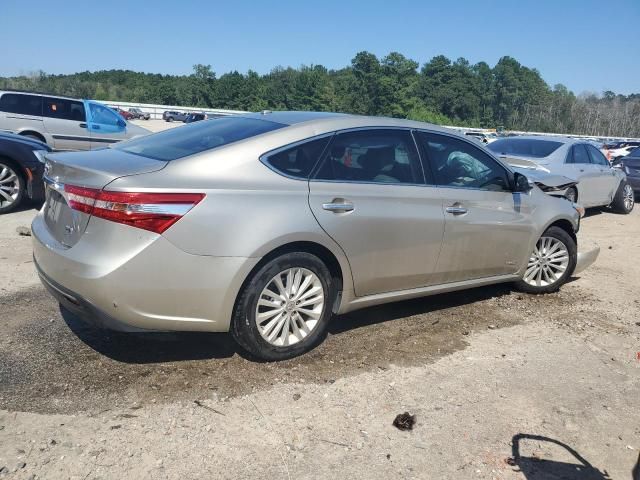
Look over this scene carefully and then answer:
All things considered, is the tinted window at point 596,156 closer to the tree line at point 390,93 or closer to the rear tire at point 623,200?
the rear tire at point 623,200

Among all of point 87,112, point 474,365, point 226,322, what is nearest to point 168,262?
point 226,322

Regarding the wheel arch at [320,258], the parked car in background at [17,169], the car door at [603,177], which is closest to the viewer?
the wheel arch at [320,258]

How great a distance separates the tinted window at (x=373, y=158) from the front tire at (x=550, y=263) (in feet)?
6.24

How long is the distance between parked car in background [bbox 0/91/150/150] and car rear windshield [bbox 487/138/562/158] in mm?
8229

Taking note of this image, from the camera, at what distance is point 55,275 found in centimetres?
347

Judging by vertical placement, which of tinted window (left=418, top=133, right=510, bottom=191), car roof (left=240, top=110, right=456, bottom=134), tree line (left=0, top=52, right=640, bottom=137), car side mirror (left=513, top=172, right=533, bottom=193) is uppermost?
tree line (left=0, top=52, right=640, bottom=137)

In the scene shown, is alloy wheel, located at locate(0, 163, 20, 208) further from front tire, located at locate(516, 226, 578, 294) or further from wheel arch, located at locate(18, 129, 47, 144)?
front tire, located at locate(516, 226, 578, 294)

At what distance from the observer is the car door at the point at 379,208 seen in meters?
3.88

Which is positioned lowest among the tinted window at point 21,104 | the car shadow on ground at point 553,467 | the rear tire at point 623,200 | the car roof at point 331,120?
the car shadow on ground at point 553,467

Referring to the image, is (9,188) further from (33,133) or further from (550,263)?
(550,263)

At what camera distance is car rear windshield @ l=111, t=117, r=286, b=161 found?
374cm

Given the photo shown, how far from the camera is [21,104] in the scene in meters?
12.1

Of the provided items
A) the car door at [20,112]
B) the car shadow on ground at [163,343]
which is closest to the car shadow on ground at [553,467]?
the car shadow on ground at [163,343]

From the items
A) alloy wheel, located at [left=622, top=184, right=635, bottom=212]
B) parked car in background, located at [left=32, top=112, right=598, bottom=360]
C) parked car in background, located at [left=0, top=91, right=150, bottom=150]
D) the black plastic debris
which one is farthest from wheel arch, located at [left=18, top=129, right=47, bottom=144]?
alloy wheel, located at [left=622, top=184, right=635, bottom=212]
